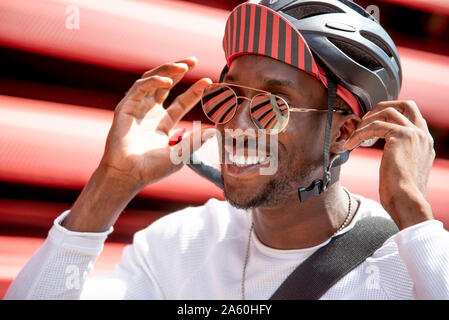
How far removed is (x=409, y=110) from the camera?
137 centimetres

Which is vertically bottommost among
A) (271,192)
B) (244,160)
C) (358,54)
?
(271,192)

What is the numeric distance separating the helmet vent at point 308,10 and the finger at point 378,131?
20.7 inches

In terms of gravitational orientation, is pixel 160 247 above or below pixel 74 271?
below

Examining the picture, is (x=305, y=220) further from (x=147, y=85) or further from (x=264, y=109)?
(x=147, y=85)

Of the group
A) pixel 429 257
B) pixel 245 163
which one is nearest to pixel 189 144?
pixel 245 163

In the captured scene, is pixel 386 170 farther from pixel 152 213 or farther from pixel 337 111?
pixel 152 213

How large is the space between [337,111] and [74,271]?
1.10m

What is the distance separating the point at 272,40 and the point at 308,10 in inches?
9.4

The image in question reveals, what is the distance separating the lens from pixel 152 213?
7.67ft

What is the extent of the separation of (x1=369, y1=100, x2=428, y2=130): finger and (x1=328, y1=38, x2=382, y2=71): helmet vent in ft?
0.95

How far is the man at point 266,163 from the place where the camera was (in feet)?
4.75

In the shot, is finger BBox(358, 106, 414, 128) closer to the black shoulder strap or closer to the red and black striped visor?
the red and black striped visor

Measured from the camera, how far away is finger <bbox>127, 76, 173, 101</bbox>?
165 centimetres

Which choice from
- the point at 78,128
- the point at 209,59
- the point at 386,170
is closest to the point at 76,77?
the point at 78,128
